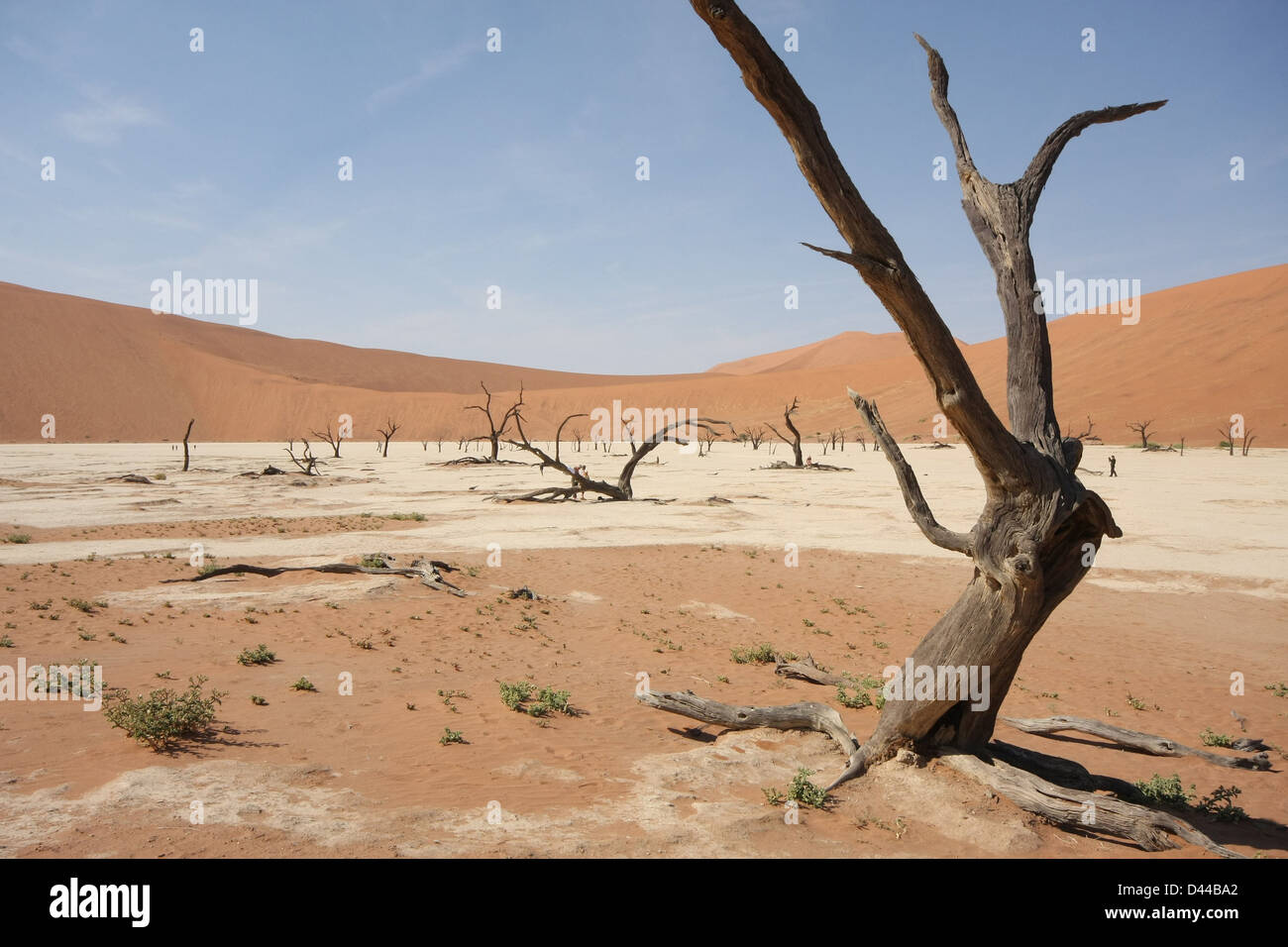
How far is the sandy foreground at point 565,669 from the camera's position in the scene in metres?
4.53

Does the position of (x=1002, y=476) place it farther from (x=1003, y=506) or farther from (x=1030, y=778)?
(x=1030, y=778)

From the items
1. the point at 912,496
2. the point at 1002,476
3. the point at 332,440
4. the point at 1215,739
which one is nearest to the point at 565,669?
the point at 912,496

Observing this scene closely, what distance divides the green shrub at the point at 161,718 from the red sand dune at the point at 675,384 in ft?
149

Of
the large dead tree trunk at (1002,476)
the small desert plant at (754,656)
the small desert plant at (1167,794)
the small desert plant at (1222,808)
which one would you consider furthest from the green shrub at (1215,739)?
the small desert plant at (754,656)

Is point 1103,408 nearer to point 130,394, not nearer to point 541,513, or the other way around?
point 541,513

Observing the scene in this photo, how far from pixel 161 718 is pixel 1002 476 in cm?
608

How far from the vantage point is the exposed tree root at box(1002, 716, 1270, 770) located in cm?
613

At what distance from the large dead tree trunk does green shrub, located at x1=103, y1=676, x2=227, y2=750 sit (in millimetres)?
4941

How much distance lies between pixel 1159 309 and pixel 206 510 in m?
90.8

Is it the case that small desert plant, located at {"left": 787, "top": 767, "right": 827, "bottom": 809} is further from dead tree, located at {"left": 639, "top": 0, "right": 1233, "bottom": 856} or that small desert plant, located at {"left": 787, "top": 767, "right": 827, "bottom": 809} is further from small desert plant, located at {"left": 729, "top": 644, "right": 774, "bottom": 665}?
small desert plant, located at {"left": 729, "top": 644, "right": 774, "bottom": 665}

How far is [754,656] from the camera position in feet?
30.4

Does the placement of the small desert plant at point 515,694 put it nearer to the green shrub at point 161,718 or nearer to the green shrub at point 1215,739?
the green shrub at point 161,718

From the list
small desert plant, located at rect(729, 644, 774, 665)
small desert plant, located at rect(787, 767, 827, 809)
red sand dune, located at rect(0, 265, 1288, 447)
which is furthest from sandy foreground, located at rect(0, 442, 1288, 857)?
red sand dune, located at rect(0, 265, 1288, 447)

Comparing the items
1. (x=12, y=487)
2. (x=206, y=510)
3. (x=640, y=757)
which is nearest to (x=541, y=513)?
(x=206, y=510)
